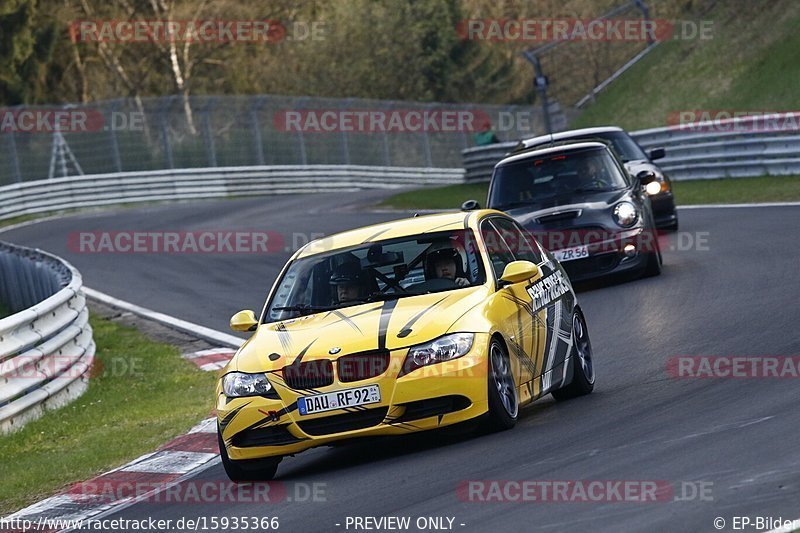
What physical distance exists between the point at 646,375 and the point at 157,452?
11.5 feet

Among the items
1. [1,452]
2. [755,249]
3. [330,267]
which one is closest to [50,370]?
[1,452]

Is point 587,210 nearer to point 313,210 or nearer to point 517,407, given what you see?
point 517,407

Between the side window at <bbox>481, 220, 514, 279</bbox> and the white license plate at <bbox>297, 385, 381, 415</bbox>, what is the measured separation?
1.52 metres

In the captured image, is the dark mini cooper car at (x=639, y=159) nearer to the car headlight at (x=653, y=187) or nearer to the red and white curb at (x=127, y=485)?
the car headlight at (x=653, y=187)

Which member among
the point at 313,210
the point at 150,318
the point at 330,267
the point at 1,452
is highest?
the point at 330,267

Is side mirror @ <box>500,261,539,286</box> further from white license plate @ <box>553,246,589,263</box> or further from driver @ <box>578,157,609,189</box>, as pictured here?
driver @ <box>578,157,609,189</box>

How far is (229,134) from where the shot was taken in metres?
44.4

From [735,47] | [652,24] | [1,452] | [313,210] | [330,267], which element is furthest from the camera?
[652,24]

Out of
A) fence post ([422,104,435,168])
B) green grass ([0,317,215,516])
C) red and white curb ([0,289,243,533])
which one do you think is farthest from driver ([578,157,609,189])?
fence post ([422,104,435,168])

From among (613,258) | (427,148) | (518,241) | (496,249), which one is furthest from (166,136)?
(496,249)

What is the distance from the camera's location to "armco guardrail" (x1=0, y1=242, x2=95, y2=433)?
1179cm

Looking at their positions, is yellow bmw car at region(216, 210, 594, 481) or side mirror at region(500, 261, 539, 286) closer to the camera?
yellow bmw car at region(216, 210, 594, 481)

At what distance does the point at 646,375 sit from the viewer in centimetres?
1061

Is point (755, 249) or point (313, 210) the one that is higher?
point (755, 249)
